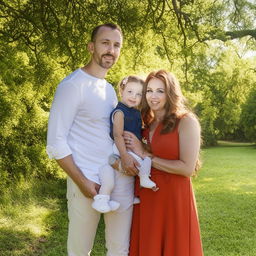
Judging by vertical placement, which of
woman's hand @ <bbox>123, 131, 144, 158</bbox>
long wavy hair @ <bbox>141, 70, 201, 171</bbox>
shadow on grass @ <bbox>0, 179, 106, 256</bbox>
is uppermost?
long wavy hair @ <bbox>141, 70, 201, 171</bbox>

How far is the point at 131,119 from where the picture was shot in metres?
3.08

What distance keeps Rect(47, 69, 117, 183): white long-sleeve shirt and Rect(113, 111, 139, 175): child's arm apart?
72 mm

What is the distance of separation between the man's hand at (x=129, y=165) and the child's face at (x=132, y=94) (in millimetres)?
386

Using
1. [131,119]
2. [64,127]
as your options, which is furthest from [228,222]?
[64,127]

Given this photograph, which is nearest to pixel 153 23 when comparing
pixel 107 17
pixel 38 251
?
pixel 107 17

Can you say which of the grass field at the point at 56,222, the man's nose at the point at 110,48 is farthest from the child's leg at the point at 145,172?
the grass field at the point at 56,222

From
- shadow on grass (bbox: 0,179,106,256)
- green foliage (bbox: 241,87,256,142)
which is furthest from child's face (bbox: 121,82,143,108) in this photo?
green foliage (bbox: 241,87,256,142)

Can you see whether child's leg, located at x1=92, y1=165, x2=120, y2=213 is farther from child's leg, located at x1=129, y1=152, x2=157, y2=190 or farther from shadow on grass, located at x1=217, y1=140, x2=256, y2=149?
shadow on grass, located at x1=217, y1=140, x2=256, y2=149

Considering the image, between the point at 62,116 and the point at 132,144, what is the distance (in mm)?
551

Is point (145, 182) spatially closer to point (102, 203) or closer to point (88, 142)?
point (102, 203)

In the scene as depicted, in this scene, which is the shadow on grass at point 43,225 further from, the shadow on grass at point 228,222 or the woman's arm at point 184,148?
the woman's arm at point 184,148

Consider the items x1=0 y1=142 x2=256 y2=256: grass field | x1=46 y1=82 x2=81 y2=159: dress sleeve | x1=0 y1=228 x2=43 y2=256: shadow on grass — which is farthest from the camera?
x1=0 y1=142 x2=256 y2=256: grass field

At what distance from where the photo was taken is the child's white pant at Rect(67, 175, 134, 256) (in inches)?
118

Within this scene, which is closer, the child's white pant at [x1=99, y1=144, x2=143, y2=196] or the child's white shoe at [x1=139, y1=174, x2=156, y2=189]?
the child's white pant at [x1=99, y1=144, x2=143, y2=196]
